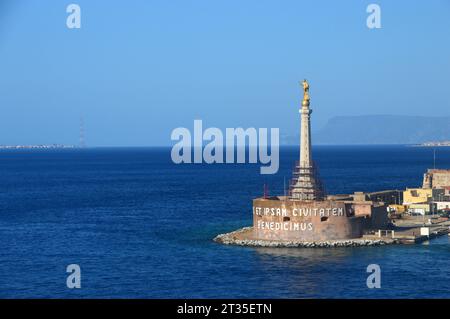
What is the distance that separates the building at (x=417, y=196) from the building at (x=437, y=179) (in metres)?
11.7

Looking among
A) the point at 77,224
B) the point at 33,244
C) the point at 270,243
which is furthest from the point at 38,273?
the point at 77,224

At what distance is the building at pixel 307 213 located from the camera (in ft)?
215

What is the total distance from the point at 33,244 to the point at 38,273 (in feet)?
50.7

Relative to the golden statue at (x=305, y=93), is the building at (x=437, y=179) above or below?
below

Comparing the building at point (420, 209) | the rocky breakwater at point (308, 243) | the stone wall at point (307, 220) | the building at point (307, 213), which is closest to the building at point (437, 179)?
the building at point (420, 209)

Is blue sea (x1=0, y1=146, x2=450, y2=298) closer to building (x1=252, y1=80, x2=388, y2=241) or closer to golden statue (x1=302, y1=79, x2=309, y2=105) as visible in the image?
building (x1=252, y1=80, x2=388, y2=241)

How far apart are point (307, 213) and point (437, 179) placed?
47658 millimetres

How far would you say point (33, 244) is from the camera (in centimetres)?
7106

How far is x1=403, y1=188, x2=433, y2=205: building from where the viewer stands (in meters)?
92.8

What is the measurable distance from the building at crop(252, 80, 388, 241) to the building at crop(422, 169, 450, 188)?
3706 centimetres

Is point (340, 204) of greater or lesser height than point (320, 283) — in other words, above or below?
above

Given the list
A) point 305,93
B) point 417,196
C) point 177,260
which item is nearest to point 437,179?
point 417,196

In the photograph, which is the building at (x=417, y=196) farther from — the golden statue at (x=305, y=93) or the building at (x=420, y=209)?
the golden statue at (x=305, y=93)
